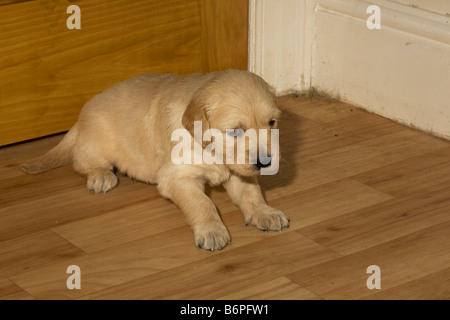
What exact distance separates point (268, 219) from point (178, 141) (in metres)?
0.44

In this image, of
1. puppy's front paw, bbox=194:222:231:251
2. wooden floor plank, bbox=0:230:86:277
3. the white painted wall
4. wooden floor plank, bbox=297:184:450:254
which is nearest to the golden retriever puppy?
puppy's front paw, bbox=194:222:231:251

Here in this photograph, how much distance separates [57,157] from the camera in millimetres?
3373

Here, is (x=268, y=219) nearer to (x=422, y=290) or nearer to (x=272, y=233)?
(x=272, y=233)

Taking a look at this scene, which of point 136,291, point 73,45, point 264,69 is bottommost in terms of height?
point 136,291

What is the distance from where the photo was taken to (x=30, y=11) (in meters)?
3.46

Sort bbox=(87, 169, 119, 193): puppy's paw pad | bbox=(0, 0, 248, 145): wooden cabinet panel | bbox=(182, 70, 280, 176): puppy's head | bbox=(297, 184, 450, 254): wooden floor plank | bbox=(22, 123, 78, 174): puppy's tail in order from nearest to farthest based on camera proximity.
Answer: bbox=(182, 70, 280, 176): puppy's head < bbox=(297, 184, 450, 254): wooden floor plank < bbox=(87, 169, 119, 193): puppy's paw pad < bbox=(22, 123, 78, 174): puppy's tail < bbox=(0, 0, 248, 145): wooden cabinet panel

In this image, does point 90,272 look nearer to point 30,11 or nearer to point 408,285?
point 408,285

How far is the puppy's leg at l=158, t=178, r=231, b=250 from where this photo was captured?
272cm

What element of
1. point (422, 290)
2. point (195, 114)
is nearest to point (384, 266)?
point (422, 290)

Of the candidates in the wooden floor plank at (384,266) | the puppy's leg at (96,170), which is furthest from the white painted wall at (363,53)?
the puppy's leg at (96,170)

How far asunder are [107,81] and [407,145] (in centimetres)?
145

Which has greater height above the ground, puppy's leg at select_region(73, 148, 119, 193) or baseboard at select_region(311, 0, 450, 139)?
baseboard at select_region(311, 0, 450, 139)

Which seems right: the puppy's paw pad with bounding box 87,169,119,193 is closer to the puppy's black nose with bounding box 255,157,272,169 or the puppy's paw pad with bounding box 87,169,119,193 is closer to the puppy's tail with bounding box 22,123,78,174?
the puppy's tail with bounding box 22,123,78,174

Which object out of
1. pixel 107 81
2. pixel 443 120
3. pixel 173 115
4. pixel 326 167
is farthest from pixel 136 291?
pixel 443 120
